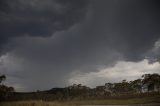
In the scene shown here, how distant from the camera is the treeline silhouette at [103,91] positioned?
111 meters

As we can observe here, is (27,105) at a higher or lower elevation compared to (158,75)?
lower

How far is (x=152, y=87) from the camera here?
116 meters

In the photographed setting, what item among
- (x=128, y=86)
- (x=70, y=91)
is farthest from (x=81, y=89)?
(x=128, y=86)

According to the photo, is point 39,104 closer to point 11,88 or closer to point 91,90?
point 11,88

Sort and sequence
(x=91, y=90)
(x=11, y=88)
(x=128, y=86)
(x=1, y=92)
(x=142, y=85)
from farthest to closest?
(x=91, y=90) → (x=128, y=86) → (x=142, y=85) → (x=11, y=88) → (x=1, y=92)

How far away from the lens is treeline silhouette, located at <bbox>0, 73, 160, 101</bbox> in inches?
4364

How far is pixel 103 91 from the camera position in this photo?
170m

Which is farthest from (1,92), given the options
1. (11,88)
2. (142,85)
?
(142,85)

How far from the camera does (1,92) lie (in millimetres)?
95438

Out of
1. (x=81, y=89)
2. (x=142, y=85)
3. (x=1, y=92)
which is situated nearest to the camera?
(x=1, y=92)

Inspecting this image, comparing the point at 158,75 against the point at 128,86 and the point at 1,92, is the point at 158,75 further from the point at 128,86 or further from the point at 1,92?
the point at 1,92

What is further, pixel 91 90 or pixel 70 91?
pixel 91 90

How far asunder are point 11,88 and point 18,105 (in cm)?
8172

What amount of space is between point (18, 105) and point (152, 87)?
97869 mm
